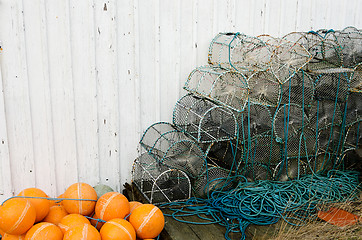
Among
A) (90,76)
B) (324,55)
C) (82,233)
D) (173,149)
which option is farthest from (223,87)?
(82,233)

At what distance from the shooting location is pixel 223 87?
11.4 feet

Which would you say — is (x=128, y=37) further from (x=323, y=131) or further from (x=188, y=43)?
(x=323, y=131)

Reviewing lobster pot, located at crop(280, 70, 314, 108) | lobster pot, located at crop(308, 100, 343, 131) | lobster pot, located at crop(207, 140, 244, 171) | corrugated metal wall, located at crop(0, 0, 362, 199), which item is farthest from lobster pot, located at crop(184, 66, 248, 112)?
lobster pot, located at crop(308, 100, 343, 131)

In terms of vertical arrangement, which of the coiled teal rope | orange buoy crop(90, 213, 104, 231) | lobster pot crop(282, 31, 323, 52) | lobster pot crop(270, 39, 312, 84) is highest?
lobster pot crop(282, 31, 323, 52)

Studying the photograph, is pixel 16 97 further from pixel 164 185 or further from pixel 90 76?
pixel 164 185

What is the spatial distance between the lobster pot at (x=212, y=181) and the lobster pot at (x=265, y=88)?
804 millimetres

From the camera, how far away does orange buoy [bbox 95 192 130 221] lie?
2588 mm

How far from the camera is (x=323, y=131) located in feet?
12.9

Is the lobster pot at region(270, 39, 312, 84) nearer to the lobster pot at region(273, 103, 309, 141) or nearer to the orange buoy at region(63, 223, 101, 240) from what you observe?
the lobster pot at region(273, 103, 309, 141)

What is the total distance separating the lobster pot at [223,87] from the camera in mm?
3254

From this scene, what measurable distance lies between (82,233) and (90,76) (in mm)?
1468

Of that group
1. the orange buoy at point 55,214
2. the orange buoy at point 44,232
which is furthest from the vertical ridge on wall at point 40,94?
the orange buoy at point 44,232

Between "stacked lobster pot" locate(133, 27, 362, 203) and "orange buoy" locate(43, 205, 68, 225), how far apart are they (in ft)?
2.51

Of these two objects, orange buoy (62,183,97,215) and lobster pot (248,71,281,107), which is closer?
orange buoy (62,183,97,215)
